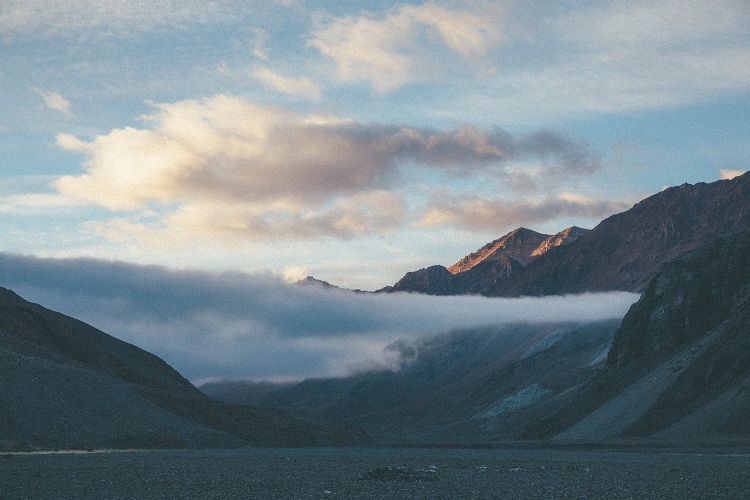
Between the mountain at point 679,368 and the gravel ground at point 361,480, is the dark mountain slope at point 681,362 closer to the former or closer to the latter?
the mountain at point 679,368

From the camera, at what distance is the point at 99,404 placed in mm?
81312

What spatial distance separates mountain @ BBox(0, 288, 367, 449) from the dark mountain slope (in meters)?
40.5

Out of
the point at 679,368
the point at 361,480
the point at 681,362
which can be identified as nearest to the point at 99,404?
the point at 361,480

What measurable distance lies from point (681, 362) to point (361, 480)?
95018 millimetres

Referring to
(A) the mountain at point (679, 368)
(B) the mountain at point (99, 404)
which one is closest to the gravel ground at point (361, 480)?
(B) the mountain at point (99, 404)

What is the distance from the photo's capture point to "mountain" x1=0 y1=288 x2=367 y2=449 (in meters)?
73.3

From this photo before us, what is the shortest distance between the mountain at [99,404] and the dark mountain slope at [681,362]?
40.5 metres

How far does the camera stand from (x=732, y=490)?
119 ft

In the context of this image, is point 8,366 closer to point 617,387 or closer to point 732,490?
point 732,490

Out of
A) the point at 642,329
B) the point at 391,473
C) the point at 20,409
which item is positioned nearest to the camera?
the point at 391,473

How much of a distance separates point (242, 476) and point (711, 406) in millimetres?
75582

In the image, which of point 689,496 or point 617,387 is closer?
point 689,496

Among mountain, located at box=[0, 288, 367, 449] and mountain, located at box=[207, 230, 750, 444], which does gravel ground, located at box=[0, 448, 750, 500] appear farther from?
mountain, located at box=[207, 230, 750, 444]

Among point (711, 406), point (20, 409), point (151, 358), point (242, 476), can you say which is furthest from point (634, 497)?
point (151, 358)
